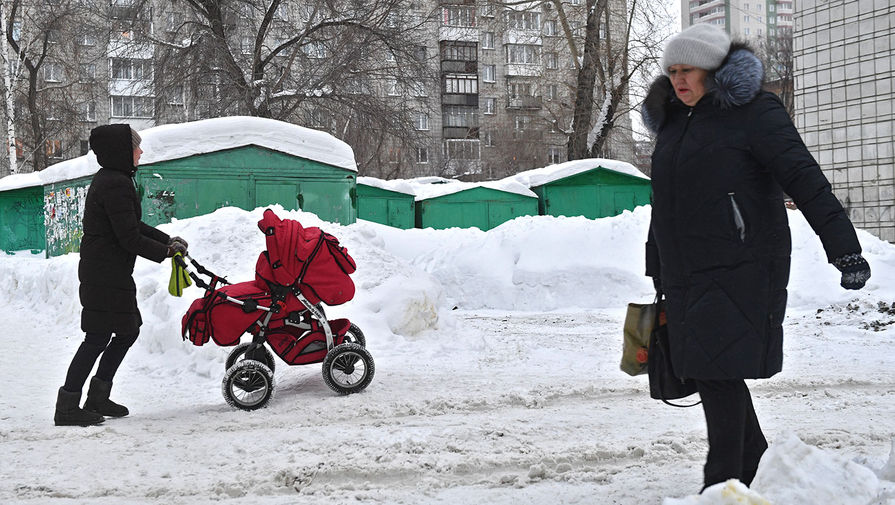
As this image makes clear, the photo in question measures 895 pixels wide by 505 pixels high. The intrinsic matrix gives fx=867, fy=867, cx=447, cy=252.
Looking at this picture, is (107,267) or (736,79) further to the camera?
(107,267)

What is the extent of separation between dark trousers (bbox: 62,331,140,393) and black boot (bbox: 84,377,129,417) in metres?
0.04

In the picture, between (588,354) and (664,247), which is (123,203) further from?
(588,354)

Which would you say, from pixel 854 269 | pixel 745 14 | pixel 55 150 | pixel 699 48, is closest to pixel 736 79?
pixel 699 48

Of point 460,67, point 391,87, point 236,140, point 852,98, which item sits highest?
point 460,67

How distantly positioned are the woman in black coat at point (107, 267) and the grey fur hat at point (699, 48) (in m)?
3.33

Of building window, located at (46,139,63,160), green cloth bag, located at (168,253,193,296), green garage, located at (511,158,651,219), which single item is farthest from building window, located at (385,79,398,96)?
building window, located at (46,139,63,160)

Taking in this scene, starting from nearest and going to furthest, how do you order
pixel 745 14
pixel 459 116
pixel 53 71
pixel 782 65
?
pixel 53 71, pixel 782 65, pixel 459 116, pixel 745 14

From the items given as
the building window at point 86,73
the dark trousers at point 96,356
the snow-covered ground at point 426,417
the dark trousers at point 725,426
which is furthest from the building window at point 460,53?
the dark trousers at point 725,426

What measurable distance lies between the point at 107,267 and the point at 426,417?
209 centimetres

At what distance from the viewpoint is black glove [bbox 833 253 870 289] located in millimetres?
2744

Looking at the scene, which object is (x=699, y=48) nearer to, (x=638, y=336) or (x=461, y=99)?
(x=638, y=336)

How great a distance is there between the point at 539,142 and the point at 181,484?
39274 millimetres

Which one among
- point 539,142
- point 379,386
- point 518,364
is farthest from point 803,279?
point 539,142

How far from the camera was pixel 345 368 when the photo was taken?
5.86 metres
